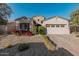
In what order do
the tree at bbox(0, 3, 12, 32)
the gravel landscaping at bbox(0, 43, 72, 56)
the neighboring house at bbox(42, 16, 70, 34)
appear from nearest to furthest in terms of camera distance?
1. the gravel landscaping at bbox(0, 43, 72, 56)
2. the tree at bbox(0, 3, 12, 32)
3. the neighboring house at bbox(42, 16, 70, 34)

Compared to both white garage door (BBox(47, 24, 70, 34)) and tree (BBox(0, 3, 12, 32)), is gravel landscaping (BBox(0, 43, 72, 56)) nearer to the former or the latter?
white garage door (BBox(47, 24, 70, 34))

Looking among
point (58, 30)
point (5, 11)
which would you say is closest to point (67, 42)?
point (58, 30)

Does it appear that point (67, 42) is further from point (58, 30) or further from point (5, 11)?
point (5, 11)

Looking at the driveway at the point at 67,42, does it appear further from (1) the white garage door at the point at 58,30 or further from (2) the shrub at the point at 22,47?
(2) the shrub at the point at 22,47

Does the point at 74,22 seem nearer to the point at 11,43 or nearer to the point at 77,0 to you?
the point at 77,0

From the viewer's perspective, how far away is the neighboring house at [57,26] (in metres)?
10.8

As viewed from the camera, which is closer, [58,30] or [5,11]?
[5,11]

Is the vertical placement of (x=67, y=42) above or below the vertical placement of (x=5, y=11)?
below

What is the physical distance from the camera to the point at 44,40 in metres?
10.8

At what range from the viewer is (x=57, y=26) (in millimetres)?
10891

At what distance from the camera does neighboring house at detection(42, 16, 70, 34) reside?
10820 millimetres

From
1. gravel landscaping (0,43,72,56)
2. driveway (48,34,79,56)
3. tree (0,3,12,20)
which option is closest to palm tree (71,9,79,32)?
driveway (48,34,79,56)

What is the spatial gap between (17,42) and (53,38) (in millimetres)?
1066

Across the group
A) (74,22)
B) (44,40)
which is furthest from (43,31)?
(74,22)
